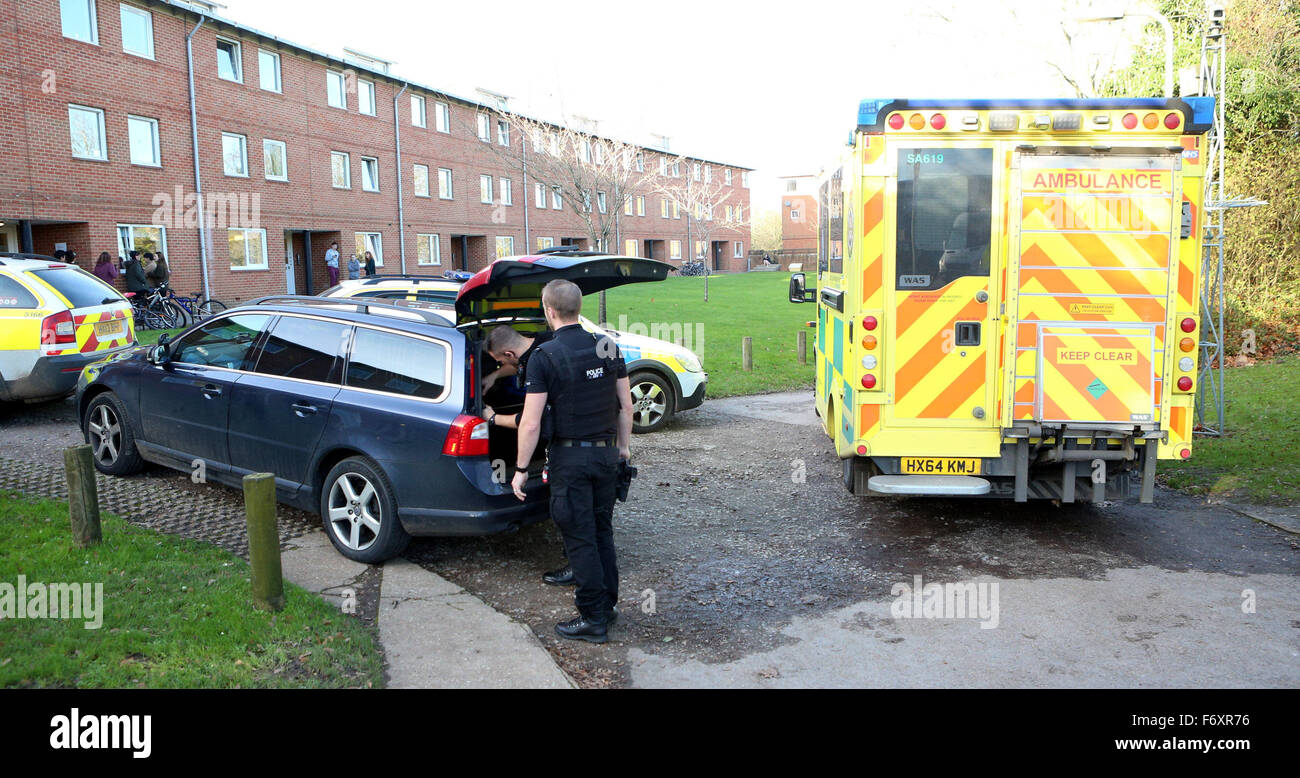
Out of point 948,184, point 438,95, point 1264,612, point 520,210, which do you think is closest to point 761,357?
point 948,184

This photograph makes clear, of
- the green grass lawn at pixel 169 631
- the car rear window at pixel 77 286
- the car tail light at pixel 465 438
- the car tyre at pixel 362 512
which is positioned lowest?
the green grass lawn at pixel 169 631

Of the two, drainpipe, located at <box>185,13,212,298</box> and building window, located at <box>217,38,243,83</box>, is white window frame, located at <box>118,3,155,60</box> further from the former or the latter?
building window, located at <box>217,38,243,83</box>

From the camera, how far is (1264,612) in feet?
16.3

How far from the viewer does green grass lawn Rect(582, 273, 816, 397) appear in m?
14.3

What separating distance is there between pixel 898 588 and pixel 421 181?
32709 millimetres

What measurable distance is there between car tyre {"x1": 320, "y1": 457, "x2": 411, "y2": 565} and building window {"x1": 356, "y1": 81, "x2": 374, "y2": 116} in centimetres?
2865

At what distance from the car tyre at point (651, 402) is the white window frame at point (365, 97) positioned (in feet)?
82.8

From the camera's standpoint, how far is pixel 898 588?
5.41 m

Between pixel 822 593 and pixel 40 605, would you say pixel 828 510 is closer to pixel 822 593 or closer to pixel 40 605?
pixel 822 593

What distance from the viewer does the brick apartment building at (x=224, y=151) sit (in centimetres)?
2045

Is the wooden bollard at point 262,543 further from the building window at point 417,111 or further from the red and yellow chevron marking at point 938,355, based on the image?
the building window at point 417,111

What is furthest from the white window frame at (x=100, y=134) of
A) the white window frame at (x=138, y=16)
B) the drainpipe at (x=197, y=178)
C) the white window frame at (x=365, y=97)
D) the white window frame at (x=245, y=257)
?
the white window frame at (x=365, y=97)
